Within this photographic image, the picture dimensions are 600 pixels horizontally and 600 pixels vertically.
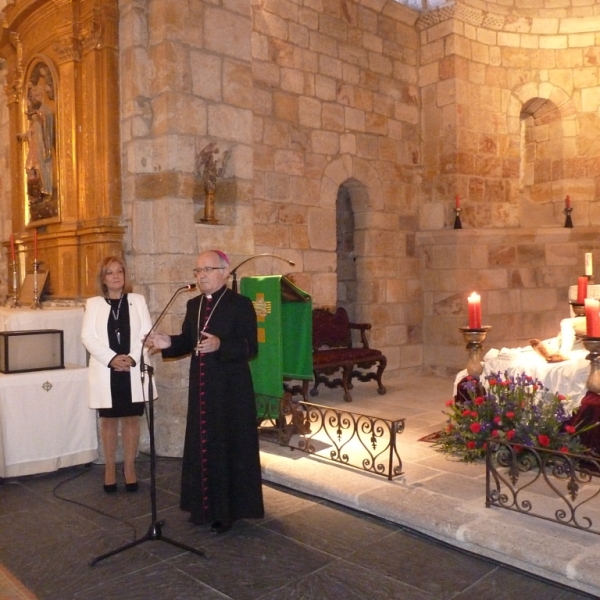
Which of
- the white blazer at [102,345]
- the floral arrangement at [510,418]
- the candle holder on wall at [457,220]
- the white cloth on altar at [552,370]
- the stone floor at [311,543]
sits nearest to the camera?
the stone floor at [311,543]

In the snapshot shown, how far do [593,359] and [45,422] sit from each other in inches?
142

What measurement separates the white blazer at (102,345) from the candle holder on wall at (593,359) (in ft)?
8.72

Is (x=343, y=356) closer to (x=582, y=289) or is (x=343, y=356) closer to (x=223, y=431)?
(x=582, y=289)

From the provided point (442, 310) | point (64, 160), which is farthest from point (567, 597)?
point (442, 310)

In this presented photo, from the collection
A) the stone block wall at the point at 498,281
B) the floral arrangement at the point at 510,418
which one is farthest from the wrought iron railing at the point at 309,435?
the stone block wall at the point at 498,281

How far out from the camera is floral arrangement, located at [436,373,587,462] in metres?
3.85

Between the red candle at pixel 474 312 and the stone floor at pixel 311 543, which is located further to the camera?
the red candle at pixel 474 312

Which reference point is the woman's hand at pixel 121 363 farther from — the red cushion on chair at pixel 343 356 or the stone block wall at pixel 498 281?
the stone block wall at pixel 498 281

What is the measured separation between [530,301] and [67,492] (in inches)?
243

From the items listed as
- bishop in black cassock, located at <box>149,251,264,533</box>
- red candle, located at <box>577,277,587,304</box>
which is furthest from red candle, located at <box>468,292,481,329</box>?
bishop in black cassock, located at <box>149,251,264,533</box>

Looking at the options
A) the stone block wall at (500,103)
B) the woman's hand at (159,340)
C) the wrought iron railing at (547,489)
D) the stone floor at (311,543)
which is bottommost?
the stone floor at (311,543)

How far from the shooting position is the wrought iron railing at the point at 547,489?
10.0 ft

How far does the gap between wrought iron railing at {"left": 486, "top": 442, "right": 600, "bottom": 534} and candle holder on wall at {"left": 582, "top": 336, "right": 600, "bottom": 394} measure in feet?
1.42

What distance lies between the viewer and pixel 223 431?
338cm
